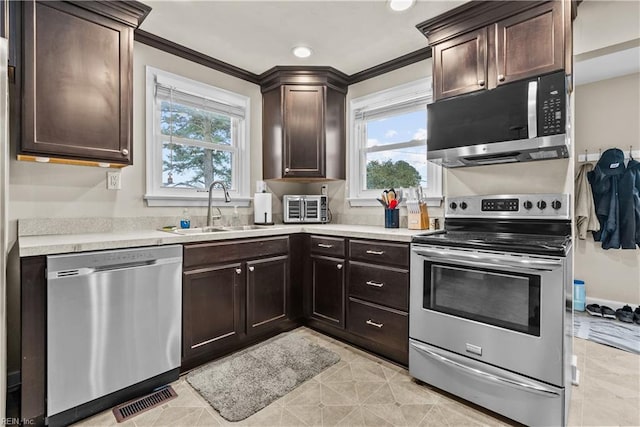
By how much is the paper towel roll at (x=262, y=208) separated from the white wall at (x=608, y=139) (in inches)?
135

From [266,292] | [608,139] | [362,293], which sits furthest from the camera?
[608,139]

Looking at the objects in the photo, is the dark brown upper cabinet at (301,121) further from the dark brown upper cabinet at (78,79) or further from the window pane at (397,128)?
the dark brown upper cabinet at (78,79)

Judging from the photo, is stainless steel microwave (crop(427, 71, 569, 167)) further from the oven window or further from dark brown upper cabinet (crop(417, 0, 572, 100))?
the oven window

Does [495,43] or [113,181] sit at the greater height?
[495,43]

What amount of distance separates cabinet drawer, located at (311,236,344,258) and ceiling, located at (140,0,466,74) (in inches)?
63.4

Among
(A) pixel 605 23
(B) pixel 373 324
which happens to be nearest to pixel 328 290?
(B) pixel 373 324

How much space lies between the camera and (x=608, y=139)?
3.31 m

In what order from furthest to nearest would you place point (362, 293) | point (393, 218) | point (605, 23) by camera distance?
point (393, 218), point (362, 293), point (605, 23)

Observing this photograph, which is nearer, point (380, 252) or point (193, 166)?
point (380, 252)

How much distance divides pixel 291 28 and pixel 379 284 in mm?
1999

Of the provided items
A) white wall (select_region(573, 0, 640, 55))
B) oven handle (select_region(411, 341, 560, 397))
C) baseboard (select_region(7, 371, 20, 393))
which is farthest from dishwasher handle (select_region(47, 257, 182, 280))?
white wall (select_region(573, 0, 640, 55))

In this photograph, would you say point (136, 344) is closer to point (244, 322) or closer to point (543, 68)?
point (244, 322)

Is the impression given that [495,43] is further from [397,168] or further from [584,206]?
[584,206]

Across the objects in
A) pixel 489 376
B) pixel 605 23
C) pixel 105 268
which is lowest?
pixel 489 376
